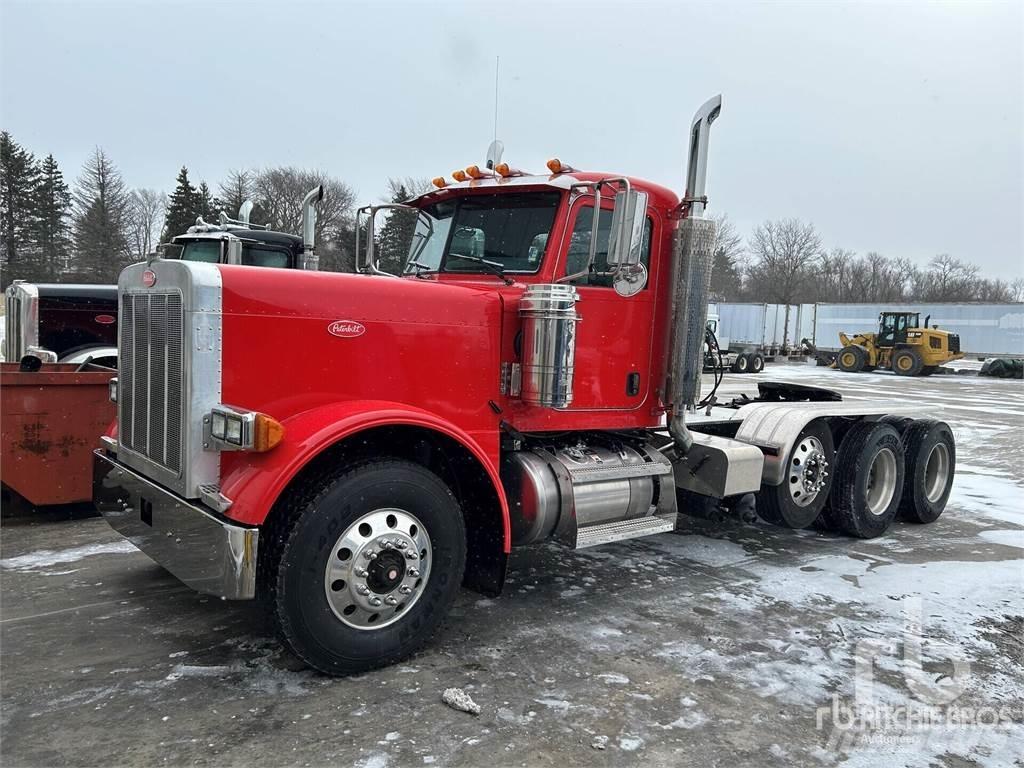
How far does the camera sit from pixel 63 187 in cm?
4525

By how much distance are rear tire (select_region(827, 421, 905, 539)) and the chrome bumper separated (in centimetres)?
513

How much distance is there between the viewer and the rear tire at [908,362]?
32.7 m

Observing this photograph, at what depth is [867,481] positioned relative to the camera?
6.55 metres

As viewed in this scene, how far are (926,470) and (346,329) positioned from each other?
6.11 m

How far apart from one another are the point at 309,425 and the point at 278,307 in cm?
57

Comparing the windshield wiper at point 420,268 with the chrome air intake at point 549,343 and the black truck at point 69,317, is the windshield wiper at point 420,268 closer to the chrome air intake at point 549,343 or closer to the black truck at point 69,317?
the chrome air intake at point 549,343

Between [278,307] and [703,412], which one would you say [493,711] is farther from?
[703,412]

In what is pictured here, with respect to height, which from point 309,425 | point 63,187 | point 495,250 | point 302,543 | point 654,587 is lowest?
point 654,587

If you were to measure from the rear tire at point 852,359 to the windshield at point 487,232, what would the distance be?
108 feet

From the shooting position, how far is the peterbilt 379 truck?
133 inches

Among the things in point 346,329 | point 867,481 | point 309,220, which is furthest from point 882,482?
point 309,220

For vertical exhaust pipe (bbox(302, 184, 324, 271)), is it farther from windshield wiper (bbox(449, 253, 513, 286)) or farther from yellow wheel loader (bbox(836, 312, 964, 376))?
yellow wheel loader (bbox(836, 312, 964, 376))

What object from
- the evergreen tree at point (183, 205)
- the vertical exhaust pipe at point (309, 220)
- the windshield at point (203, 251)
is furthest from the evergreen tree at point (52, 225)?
the vertical exhaust pipe at point (309, 220)

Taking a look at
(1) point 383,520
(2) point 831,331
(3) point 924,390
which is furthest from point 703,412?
(2) point 831,331
